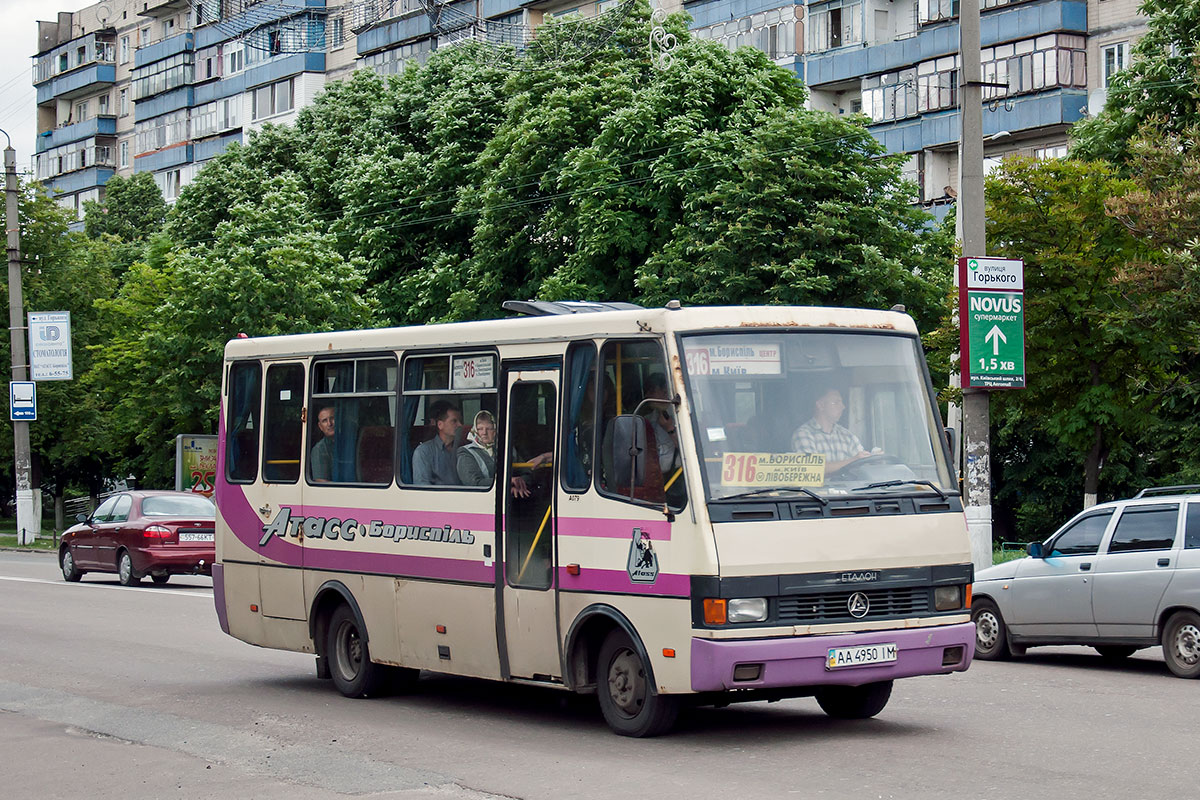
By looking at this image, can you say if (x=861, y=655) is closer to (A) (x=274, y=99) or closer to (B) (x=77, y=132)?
(A) (x=274, y=99)

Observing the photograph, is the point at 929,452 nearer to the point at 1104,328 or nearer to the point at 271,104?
the point at 1104,328

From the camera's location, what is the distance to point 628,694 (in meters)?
10.6

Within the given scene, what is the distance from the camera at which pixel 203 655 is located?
16.6 meters

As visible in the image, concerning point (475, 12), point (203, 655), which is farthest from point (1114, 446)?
point (475, 12)

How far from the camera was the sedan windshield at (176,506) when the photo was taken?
2783 centimetres

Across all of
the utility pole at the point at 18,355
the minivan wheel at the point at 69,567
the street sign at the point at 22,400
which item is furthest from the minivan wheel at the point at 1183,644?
the utility pole at the point at 18,355

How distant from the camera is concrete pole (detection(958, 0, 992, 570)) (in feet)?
65.2

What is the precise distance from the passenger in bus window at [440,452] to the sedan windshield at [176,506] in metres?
16.3

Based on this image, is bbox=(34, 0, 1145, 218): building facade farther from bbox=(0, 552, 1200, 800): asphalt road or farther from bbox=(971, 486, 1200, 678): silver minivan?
bbox=(0, 552, 1200, 800): asphalt road

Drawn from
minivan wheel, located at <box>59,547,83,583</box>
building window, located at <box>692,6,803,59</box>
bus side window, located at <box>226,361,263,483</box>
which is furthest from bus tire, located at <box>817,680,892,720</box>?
building window, located at <box>692,6,803,59</box>

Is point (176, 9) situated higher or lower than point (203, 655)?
higher

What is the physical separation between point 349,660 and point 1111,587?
21.8 feet

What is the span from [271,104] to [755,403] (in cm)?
6650

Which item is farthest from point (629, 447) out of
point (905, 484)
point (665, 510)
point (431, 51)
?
point (431, 51)
